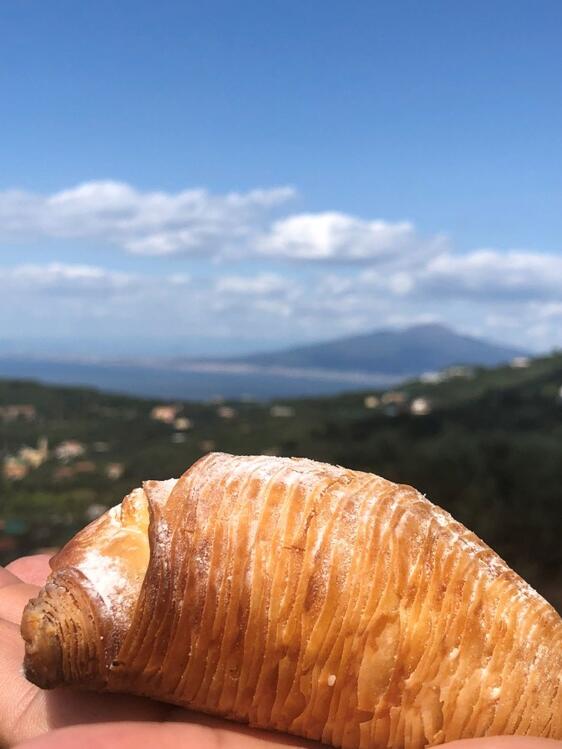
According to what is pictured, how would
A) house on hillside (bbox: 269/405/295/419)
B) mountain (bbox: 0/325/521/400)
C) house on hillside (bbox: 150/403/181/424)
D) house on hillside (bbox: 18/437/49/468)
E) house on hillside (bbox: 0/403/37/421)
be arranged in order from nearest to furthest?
1. house on hillside (bbox: 18/437/49/468)
2. house on hillside (bbox: 269/405/295/419)
3. house on hillside (bbox: 150/403/181/424)
4. house on hillside (bbox: 0/403/37/421)
5. mountain (bbox: 0/325/521/400)

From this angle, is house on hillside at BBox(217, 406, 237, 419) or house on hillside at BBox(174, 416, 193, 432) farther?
house on hillside at BBox(217, 406, 237, 419)

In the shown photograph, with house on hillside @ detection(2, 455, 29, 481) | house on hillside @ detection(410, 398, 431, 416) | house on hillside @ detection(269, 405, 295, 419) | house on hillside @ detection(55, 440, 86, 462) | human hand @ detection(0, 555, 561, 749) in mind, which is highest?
house on hillside @ detection(410, 398, 431, 416)

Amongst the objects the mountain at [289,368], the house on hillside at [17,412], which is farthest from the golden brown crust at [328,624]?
the mountain at [289,368]

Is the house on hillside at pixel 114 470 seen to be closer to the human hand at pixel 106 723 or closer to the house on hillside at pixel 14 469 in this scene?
the house on hillside at pixel 14 469

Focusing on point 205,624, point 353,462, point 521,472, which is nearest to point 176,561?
point 205,624

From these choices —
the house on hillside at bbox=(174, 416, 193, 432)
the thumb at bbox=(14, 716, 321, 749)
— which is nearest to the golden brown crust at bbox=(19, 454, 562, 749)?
the thumb at bbox=(14, 716, 321, 749)

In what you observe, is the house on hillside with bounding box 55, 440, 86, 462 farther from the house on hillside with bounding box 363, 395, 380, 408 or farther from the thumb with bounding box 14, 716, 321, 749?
the thumb with bounding box 14, 716, 321, 749

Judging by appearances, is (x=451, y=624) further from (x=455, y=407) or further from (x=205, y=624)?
(x=455, y=407)

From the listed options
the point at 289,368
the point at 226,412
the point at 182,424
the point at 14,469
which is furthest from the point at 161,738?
the point at 289,368
